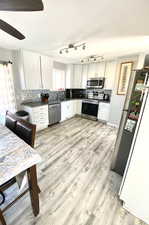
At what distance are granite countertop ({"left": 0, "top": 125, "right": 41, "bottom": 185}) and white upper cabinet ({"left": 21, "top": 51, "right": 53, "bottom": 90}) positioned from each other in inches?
86.9

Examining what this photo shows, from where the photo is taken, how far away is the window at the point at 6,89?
2.79 meters

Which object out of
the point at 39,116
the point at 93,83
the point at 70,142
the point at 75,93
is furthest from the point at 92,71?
the point at 70,142

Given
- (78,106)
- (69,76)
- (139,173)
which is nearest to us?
(139,173)

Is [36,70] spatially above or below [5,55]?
below

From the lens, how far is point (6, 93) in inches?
115

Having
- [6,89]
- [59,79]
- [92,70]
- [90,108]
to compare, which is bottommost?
[90,108]

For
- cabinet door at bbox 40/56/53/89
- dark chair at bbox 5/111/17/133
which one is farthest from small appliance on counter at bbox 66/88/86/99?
dark chair at bbox 5/111/17/133

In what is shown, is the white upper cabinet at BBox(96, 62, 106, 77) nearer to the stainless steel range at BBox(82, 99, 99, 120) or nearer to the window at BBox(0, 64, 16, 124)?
the stainless steel range at BBox(82, 99, 99, 120)

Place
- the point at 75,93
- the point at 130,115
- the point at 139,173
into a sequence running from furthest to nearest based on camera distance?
the point at 75,93
the point at 130,115
the point at 139,173

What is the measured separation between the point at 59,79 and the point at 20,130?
3.54 m

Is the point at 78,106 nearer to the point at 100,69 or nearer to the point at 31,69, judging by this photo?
the point at 100,69

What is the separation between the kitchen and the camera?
3.83 ft

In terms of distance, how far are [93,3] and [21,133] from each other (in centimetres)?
174

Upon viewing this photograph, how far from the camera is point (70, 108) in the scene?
176 inches
